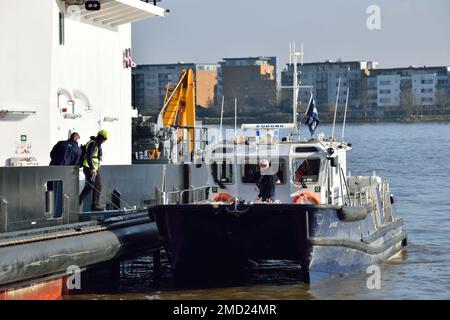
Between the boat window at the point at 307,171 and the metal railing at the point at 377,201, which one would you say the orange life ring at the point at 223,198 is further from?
the metal railing at the point at 377,201

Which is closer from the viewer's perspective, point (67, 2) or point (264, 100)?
point (67, 2)

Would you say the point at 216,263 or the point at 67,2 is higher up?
the point at 67,2

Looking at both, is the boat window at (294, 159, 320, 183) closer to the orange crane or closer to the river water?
the river water

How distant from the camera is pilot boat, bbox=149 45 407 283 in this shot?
1833 centimetres

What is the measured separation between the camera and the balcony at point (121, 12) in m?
21.5

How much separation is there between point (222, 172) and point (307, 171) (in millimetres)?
1479

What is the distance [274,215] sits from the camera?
18.2 m

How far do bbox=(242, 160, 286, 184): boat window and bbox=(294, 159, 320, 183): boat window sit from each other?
8.7 inches
